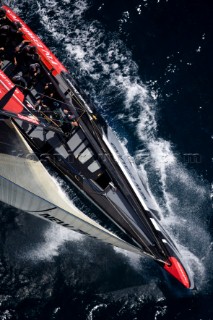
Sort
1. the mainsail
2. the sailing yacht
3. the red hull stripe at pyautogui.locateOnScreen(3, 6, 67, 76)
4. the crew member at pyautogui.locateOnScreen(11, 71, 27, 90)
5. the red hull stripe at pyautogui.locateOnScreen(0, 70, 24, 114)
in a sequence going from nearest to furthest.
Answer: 1. the mainsail
2. the red hull stripe at pyautogui.locateOnScreen(0, 70, 24, 114)
3. the sailing yacht
4. the crew member at pyautogui.locateOnScreen(11, 71, 27, 90)
5. the red hull stripe at pyautogui.locateOnScreen(3, 6, 67, 76)

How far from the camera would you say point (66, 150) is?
770 inches

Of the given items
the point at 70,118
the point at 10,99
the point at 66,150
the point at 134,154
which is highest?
the point at 10,99

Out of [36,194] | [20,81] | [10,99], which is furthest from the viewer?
[20,81]

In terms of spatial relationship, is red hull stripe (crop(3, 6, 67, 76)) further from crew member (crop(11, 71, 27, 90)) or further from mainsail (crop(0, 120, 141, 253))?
mainsail (crop(0, 120, 141, 253))

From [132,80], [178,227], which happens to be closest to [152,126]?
[132,80]

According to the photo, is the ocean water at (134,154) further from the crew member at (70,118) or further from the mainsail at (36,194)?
the crew member at (70,118)

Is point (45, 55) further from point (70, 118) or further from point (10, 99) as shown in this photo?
point (10, 99)

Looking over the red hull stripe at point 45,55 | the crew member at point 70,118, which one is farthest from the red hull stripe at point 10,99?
the red hull stripe at point 45,55

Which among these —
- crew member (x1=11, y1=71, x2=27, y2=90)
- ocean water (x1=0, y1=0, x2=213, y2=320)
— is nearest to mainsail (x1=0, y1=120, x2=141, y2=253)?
crew member (x1=11, y1=71, x2=27, y2=90)

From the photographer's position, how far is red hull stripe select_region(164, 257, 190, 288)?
58.0ft

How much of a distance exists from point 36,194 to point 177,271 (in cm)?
668

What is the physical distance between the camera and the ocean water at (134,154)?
17.7m

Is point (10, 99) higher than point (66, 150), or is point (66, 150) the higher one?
point (10, 99)

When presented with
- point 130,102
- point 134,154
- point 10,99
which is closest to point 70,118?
point 10,99
